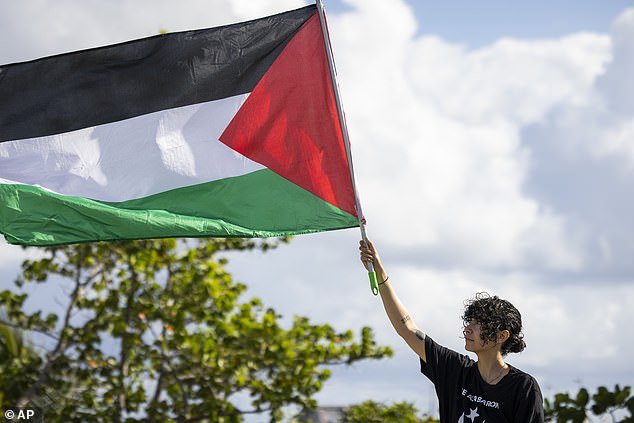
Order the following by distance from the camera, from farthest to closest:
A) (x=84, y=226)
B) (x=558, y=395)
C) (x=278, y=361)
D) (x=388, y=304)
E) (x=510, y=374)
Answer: (x=278, y=361) → (x=558, y=395) → (x=84, y=226) → (x=388, y=304) → (x=510, y=374)

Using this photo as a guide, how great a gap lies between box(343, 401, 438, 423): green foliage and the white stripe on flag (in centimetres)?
686

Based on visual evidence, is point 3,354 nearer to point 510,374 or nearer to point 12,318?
point 12,318

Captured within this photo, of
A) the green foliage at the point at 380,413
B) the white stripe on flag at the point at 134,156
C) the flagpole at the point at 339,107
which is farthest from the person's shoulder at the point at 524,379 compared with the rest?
the green foliage at the point at 380,413

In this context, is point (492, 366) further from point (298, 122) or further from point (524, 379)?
point (298, 122)

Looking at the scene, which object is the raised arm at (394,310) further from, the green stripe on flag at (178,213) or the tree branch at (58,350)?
the tree branch at (58,350)

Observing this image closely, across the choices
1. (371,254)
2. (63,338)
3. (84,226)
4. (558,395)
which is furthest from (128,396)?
(371,254)

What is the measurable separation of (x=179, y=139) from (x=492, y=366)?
2.19 metres

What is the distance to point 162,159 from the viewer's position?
5578 mm

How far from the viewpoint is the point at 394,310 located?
468 centimetres

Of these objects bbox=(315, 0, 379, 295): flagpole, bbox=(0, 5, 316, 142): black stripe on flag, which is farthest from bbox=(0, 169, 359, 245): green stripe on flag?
bbox=(0, 5, 316, 142): black stripe on flag

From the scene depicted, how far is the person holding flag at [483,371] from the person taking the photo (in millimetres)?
4141

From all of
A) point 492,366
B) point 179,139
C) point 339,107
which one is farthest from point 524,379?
point 179,139

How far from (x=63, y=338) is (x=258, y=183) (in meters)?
6.85

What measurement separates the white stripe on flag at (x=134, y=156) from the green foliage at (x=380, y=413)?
686 centimetres
